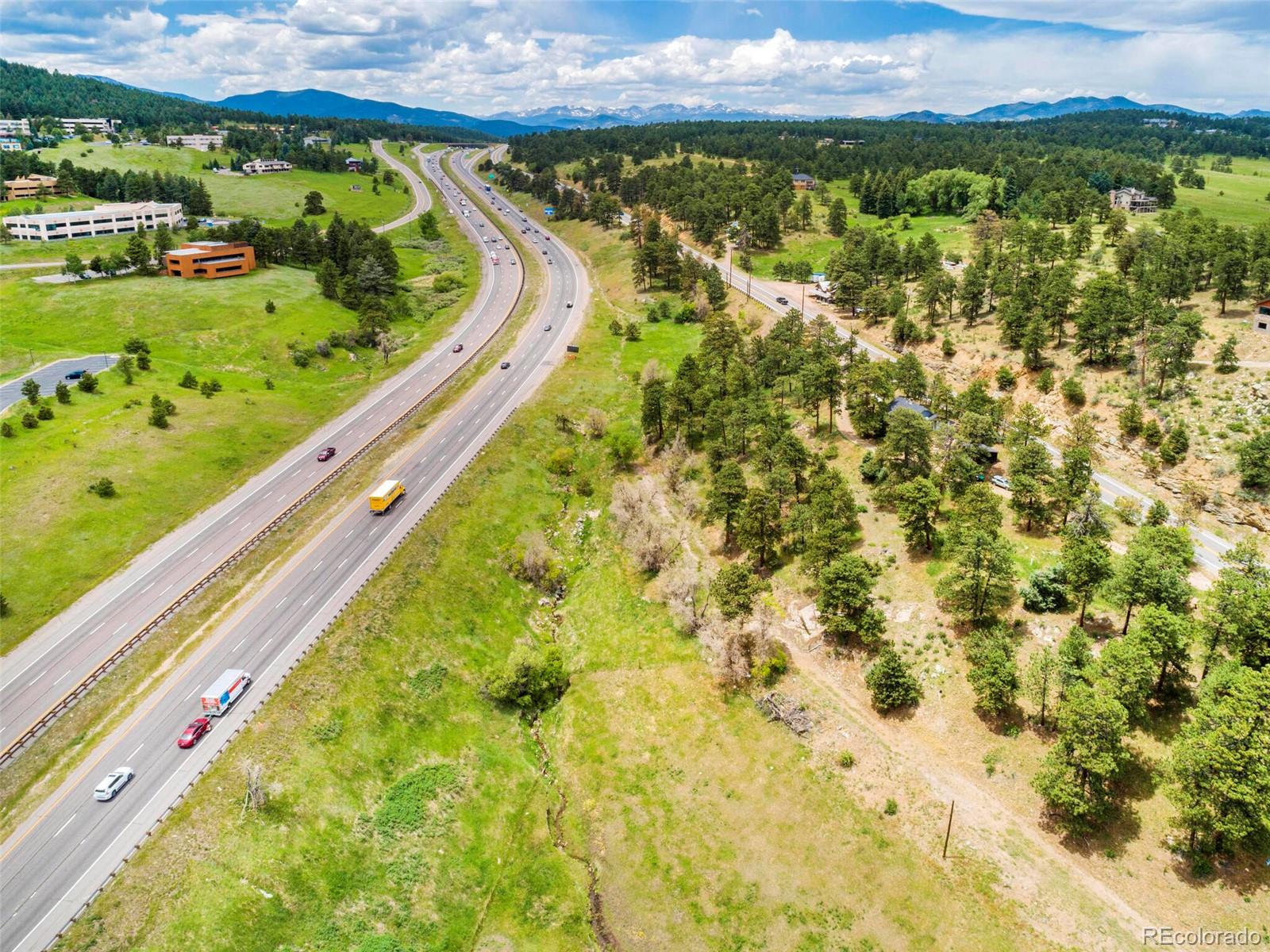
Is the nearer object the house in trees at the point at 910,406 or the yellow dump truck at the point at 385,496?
the yellow dump truck at the point at 385,496

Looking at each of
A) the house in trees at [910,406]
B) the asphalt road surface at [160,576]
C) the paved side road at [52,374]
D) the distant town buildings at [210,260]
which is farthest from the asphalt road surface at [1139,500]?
the distant town buildings at [210,260]

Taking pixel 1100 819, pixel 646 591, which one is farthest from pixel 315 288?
pixel 1100 819

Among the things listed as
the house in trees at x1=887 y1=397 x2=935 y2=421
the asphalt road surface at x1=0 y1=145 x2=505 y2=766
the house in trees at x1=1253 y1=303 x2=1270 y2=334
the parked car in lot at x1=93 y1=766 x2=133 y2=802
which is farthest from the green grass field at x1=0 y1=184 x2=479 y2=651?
the house in trees at x1=1253 y1=303 x2=1270 y2=334

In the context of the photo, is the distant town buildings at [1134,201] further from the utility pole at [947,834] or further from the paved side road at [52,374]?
the paved side road at [52,374]

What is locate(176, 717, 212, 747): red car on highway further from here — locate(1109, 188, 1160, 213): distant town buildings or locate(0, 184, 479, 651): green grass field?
locate(1109, 188, 1160, 213): distant town buildings

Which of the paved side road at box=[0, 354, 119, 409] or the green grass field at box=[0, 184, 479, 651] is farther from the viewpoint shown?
the paved side road at box=[0, 354, 119, 409]

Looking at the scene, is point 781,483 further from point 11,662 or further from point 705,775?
point 11,662
